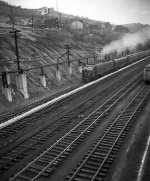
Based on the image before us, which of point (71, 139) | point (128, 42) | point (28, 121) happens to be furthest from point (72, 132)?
point (128, 42)

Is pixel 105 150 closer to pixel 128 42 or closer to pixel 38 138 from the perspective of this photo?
pixel 38 138

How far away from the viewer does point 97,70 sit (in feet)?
103

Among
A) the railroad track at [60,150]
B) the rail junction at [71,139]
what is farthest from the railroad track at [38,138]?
the railroad track at [60,150]

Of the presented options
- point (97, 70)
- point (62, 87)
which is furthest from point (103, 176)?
point (97, 70)

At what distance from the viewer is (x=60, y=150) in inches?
416

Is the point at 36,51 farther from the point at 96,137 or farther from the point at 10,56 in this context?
the point at 96,137

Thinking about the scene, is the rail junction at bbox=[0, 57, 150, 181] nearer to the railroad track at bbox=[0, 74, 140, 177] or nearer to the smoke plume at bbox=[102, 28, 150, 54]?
the railroad track at bbox=[0, 74, 140, 177]

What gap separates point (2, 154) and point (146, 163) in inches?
304

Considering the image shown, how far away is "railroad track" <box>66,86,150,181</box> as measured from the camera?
837 centimetres

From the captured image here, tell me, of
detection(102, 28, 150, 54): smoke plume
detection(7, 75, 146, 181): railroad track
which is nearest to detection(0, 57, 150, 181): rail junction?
detection(7, 75, 146, 181): railroad track

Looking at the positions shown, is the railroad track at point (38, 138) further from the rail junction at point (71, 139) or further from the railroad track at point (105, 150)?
the railroad track at point (105, 150)

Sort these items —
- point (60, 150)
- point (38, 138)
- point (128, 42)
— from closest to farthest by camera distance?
point (60, 150) → point (38, 138) → point (128, 42)

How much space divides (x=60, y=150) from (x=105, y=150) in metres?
2.56

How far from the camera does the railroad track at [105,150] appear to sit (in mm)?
8367
